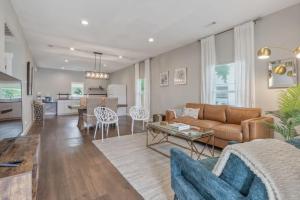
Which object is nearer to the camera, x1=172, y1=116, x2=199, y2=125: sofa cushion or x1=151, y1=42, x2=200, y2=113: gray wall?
x1=172, y1=116, x2=199, y2=125: sofa cushion

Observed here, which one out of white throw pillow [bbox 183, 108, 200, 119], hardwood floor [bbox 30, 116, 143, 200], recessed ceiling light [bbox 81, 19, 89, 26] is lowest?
hardwood floor [bbox 30, 116, 143, 200]

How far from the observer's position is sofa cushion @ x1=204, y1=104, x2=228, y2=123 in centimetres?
388

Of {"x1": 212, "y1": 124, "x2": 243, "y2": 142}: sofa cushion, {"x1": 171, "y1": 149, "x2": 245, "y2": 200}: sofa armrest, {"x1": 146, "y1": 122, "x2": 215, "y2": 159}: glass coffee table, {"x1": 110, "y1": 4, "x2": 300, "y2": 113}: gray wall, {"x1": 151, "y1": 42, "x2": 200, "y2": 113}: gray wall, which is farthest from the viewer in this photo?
{"x1": 151, "y1": 42, "x2": 200, "y2": 113}: gray wall

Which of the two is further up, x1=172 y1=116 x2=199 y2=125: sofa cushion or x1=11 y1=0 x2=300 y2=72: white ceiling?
x1=11 y1=0 x2=300 y2=72: white ceiling

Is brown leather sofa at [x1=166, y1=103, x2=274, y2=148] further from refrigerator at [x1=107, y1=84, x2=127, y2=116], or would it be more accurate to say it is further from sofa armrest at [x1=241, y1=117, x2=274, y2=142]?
refrigerator at [x1=107, y1=84, x2=127, y2=116]

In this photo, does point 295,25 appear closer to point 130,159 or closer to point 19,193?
point 130,159

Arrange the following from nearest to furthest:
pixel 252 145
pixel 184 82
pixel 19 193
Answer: pixel 252 145
pixel 19 193
pixel 184 82

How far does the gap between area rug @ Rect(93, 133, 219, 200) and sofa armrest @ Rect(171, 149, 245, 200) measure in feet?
2.34

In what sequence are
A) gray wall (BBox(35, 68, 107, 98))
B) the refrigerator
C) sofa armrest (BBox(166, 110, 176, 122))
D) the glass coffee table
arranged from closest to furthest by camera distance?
the glass coffee table → sofa armrest (BBox(166, 110, 176, 122)) → the refrigerator → gray wall (BBox(35, 68, 107, 98))

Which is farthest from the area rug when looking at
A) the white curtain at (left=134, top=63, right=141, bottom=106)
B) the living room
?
the white curtain at (left=134, top=63, right=141, bottom=106)

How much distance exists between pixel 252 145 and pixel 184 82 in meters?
4.47

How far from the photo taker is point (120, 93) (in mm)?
8672

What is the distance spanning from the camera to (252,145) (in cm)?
93

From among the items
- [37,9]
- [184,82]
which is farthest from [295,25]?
[37,9]
